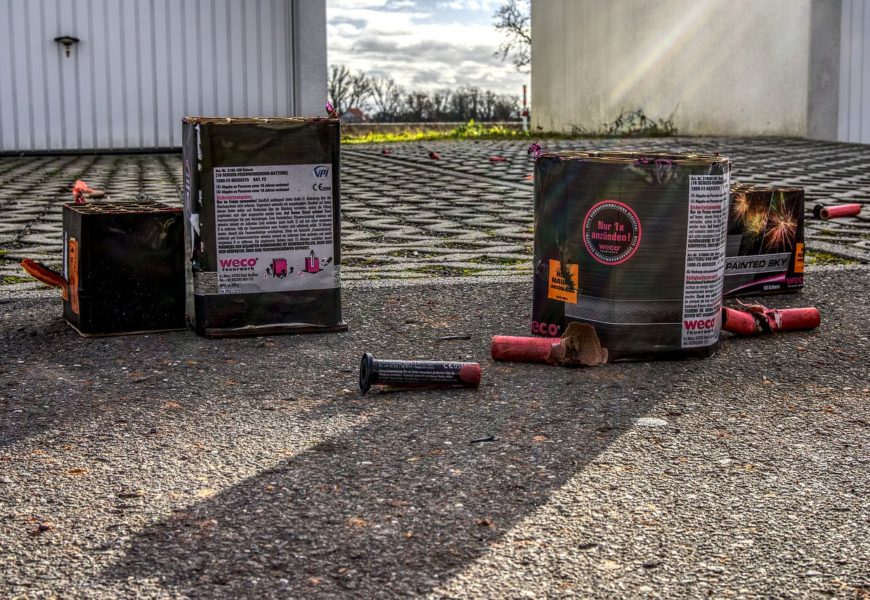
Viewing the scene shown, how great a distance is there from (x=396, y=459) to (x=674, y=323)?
1.10 meters

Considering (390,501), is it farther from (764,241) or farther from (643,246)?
(764,241)

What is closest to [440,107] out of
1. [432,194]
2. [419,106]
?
[419,106]

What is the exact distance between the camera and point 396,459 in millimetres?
2260

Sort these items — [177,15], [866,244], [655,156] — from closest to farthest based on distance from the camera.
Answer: [655,156]
[866,244]
[177,15]

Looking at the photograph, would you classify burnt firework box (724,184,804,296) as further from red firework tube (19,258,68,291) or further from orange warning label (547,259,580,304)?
red firework tube (19,258,68,291)

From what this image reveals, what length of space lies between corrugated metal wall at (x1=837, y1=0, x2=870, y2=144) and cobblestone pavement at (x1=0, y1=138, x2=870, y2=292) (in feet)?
2.12

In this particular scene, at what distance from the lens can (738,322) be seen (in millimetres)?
3311

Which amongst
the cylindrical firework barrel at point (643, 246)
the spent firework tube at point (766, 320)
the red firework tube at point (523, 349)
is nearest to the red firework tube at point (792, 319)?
the spent firework tube at point (766, 320)

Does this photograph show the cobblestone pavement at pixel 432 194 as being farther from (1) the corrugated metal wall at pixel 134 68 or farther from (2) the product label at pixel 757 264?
(2) the product label at pixel 757 264

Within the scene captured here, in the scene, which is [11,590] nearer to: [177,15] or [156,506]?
[156,506]

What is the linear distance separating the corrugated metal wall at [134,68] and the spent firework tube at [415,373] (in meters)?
10.2

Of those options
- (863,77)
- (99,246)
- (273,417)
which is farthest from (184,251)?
(863,77)

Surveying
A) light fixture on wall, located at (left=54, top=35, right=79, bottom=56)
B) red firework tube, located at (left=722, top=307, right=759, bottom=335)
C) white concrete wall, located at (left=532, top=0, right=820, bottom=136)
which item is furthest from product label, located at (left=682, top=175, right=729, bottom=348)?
white concrete wall, located at (left=532, top=0, right=820, bottom=136)

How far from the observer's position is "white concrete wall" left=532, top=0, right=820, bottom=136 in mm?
14492
